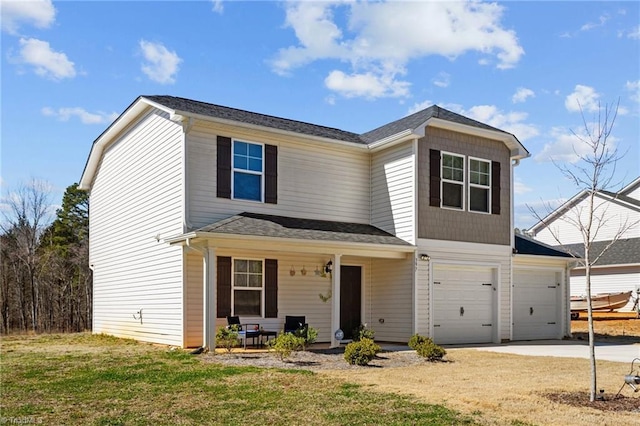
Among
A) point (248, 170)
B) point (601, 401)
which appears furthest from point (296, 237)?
point (601, 401)

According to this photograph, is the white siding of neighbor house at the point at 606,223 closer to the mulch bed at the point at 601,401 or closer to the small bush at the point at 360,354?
the small bush at the point at 360,354

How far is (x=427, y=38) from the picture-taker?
493 inches

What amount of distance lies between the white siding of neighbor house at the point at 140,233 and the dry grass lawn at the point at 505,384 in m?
6.00

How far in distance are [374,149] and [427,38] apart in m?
4.78

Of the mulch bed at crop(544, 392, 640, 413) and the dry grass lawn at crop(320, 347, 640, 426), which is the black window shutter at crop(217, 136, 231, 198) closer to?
the dry grass lawn at crop(320, 347, 640, 426)

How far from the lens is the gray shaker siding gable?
1577 centimetres

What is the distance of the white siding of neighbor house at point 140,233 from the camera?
562 inches

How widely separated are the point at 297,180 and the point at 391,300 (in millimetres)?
4098

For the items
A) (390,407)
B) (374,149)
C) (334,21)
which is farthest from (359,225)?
(390,407)

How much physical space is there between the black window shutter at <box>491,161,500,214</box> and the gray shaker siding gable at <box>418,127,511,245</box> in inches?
4.9

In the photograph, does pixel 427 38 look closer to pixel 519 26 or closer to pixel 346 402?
pixel 519 26

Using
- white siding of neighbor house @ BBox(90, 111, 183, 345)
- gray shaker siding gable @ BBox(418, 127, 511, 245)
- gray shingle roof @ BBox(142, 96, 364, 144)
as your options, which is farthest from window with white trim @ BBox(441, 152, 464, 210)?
white siding of neighbor house @ BBox(90, 111, 183, 345)

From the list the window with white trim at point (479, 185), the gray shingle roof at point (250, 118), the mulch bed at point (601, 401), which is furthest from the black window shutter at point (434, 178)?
the mulch bed at point (601, 401)

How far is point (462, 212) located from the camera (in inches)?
648
